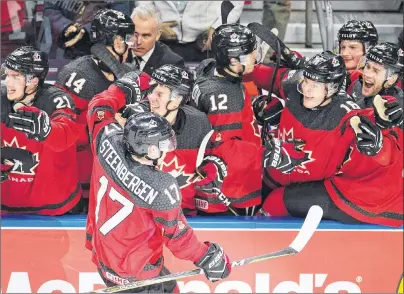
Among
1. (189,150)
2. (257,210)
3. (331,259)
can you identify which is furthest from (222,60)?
(331,259)

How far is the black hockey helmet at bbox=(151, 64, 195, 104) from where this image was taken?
3.55 metres

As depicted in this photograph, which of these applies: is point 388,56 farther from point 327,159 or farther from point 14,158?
point 14,158

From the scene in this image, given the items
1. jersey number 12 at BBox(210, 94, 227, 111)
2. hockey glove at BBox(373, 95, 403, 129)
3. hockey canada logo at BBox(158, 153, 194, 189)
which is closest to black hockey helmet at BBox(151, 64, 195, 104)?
jersey number 12 at BBox(210, 94, 227, 111)

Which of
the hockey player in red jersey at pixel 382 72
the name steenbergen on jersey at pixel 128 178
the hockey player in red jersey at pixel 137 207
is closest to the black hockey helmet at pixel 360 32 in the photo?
the hockey player in red jersey at pixel 382 72

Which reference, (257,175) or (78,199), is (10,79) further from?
(257,175)

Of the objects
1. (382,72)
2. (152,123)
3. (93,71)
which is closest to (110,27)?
(93,71)

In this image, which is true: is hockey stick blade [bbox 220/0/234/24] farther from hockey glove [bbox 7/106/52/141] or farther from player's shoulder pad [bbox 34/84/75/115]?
hockey glove [bbox 7/106/52/141]

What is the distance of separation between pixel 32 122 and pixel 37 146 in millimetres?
254

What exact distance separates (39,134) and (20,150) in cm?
26

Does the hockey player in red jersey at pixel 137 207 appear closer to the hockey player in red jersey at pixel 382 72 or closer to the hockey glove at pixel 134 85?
the hockey glove at pixel 134 85

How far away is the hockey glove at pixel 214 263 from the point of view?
3.22 meters

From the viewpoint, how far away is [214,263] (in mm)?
3232

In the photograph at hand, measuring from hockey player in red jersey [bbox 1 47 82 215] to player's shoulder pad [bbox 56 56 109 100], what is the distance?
14 cm

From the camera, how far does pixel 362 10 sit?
13.4 feet
